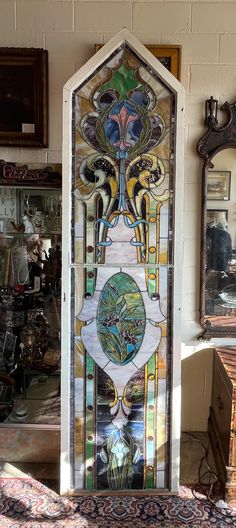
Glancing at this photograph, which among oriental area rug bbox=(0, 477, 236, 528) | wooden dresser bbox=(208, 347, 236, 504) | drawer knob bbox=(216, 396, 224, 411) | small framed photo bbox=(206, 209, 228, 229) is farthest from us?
small framed photo bbox=(206, 209, 228, 229)

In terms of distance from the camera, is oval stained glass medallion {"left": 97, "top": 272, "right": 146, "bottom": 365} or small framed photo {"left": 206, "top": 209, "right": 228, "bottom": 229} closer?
oval stained glass medallion {"left": 97, "top": 272, "right": 146, "bottom": 365}

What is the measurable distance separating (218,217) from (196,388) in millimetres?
1046

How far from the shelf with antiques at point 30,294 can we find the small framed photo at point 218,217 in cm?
86

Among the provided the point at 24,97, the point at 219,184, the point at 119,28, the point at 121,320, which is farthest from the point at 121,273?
the point at 119,28

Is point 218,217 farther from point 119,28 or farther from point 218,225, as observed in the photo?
point 119,28

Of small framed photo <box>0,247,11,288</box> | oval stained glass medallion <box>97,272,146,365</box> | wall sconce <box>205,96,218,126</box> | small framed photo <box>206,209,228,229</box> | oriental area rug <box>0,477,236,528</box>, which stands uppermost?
wall sconce <box>205,96,218,126</box>

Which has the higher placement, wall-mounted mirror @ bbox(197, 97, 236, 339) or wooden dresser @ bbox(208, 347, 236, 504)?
wall-mounted mirror @ bbox(197, 97, 236, 339)

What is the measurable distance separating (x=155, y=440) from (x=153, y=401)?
0.19 m

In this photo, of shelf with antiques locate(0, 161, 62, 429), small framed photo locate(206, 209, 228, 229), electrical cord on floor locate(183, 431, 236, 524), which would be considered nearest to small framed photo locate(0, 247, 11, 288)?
shelf with antiques locate(0, 161, 62, 429)

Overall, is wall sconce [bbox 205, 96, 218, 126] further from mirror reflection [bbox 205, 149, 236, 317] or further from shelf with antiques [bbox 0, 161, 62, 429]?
shelf with antiques [bbox 0, 161, 62, 429]

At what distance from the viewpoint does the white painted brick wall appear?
2219mm

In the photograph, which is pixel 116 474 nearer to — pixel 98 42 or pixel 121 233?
pixel 121 233

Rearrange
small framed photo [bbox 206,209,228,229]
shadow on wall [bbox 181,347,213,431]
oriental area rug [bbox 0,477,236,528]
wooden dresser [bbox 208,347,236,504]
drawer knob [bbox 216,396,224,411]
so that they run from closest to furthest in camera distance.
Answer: oriental area rug [bbox 0,477,236,528] → wooden dresser [bbox 208,347,236,504] → drawer knob [bbox 216,396,224,411] → small framed photo [bbox 206,209,228,229] → shadow on wall [bbox 181,347,213,431]

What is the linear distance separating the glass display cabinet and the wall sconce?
534mm
